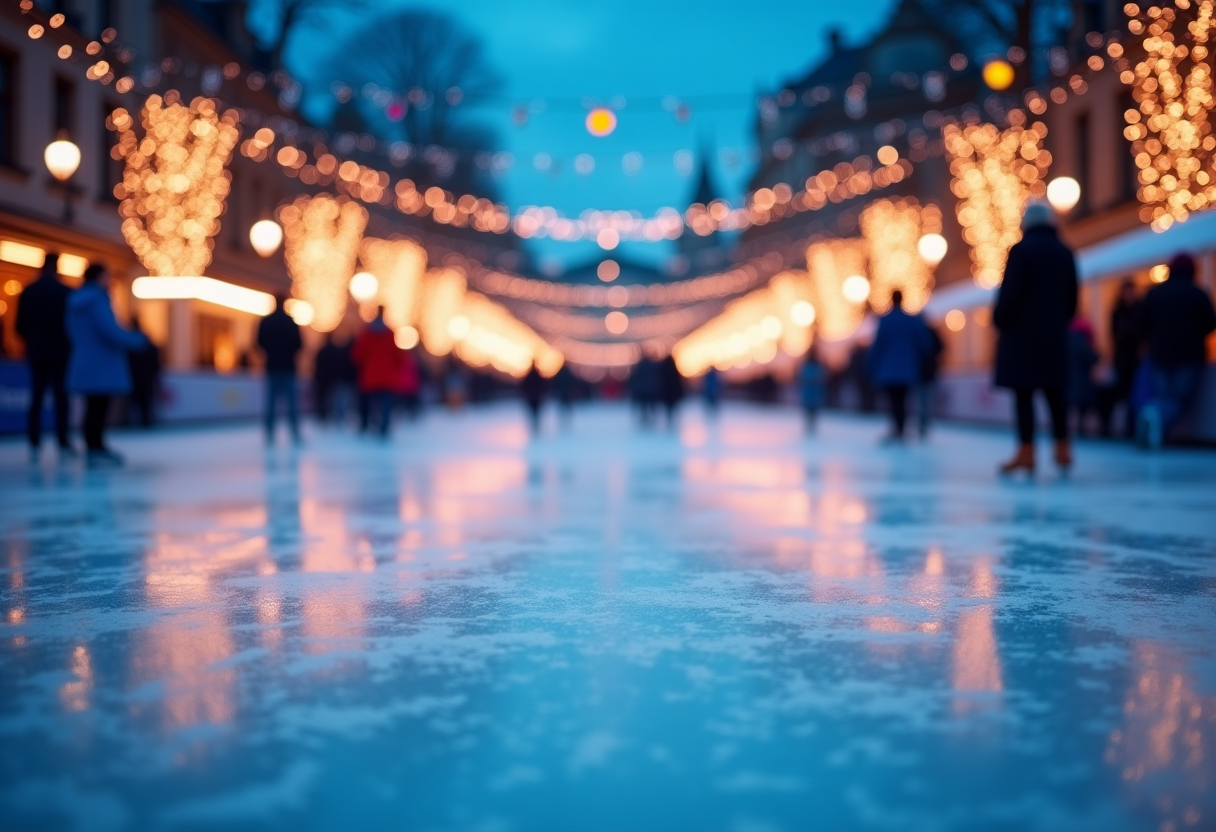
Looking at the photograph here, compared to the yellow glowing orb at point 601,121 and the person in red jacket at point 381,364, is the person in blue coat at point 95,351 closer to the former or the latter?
the person in red jacket at point 381,364

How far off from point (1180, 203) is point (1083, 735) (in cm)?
1245

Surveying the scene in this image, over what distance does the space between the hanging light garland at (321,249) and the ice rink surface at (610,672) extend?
79.0ft

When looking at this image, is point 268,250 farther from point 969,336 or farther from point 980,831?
point 980,831

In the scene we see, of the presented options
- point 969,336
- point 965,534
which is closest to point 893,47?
point 969,336

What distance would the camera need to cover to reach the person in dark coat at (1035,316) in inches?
319

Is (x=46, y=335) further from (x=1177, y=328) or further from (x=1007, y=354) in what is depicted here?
(x=1177, y=328)

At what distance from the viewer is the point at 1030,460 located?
27.6ft

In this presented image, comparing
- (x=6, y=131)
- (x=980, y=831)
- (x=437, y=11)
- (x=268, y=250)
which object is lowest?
(x=980, y=831)

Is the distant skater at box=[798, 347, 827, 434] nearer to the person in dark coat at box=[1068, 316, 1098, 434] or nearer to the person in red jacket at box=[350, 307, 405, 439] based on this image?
the person in dark coat at box=[1068, 316, 1098, 434]

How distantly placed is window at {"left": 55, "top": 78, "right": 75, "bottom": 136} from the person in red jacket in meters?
7.07

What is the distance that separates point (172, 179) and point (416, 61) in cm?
1418

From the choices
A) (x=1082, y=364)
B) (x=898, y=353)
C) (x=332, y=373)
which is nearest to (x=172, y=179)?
(x=332, y=373)

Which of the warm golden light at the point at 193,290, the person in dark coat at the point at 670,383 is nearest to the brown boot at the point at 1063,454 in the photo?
the warm golden light at the point at 193,290

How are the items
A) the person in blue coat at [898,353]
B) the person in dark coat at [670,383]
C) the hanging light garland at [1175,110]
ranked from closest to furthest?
1. the hanging light garland at [1175,110]
2. the person in blue coat at [898,353]
3. the person in dark coat at [670,383]
